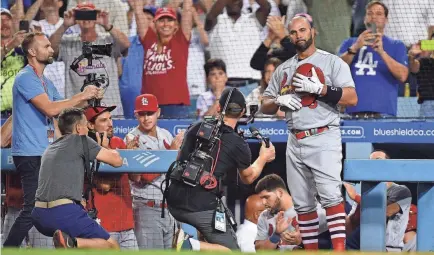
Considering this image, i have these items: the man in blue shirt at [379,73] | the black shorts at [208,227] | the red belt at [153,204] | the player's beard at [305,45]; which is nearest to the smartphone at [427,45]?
the man in blue shirt at [379,73]

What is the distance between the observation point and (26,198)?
847 cm

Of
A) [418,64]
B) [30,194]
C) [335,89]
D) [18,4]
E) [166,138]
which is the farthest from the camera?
[18,4]

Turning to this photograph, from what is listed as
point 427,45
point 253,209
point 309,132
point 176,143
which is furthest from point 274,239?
point 427,45

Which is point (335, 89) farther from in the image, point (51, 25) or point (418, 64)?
point (51, 25)

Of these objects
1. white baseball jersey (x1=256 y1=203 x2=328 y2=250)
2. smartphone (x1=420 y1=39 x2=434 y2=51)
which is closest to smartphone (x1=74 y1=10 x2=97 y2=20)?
white baseball jersey (x1=256 y1=203 x2=328 y2=250)

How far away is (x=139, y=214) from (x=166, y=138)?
1.09 m

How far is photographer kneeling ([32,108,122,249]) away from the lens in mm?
7719

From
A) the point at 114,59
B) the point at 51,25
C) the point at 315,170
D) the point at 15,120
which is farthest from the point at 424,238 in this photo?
the point at 51,25

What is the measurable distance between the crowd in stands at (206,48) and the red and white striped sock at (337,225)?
1967 mm

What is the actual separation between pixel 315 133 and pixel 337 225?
705mm

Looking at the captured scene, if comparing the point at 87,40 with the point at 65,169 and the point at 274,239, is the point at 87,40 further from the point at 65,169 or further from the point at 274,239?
the point at 65,169

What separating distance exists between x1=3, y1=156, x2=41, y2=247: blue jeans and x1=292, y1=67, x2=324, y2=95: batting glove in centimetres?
235

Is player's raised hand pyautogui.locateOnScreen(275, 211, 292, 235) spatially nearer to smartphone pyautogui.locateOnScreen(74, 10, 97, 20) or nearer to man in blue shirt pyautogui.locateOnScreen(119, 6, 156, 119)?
man in blue shirt pyautogui.locateOnScreen(119, 6, 156, 119)

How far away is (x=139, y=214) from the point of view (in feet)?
28.9
